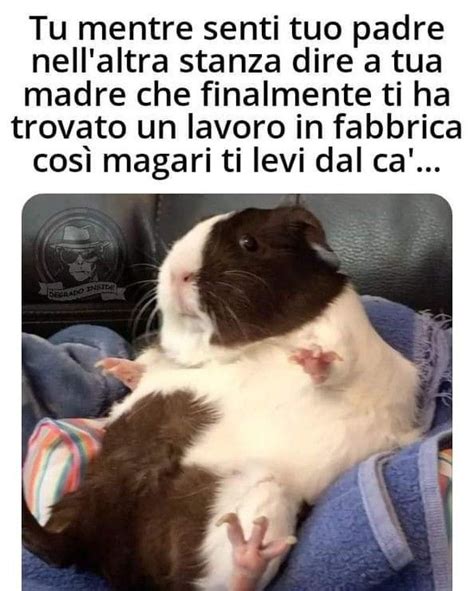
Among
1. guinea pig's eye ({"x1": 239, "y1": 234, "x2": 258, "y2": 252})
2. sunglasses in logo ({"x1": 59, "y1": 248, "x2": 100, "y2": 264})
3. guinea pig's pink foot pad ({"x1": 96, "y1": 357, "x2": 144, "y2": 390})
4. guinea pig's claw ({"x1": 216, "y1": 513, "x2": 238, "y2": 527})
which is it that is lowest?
guinea pig's claw ({"x1": 216, "y1": 513, "x2": 238, "y2": 527})

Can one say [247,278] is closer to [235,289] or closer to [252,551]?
[235,289]

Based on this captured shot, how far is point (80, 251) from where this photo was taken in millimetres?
1028

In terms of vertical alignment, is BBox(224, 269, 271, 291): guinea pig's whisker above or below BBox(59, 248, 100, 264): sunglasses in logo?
below

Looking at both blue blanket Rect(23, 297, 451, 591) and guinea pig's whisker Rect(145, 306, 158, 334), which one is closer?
blue blanket Rect(23, 297, 451, 591)

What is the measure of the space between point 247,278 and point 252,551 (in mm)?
307

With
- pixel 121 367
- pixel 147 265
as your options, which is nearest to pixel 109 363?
pixel 121 367

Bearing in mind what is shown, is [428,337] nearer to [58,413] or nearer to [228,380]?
[228,380]

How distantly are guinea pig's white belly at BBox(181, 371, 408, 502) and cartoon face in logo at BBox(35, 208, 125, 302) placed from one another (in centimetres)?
→ 19

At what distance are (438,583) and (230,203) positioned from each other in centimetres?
50

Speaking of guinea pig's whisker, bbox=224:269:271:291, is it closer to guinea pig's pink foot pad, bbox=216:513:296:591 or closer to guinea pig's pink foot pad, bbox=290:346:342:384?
guinea pig's pink foot pad, bbox=290:346:342:384

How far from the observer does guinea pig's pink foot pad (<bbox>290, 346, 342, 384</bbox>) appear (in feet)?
3.15

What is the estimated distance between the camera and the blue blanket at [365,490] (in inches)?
35.6

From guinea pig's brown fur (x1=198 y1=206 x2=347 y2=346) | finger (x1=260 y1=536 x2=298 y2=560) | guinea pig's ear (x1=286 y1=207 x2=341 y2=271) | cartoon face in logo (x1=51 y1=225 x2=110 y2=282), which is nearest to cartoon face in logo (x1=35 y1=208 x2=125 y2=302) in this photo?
cartoon face in logo (x1=51 y1=225 x2=110 y2=282)

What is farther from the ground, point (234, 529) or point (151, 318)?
point (151, 318)
